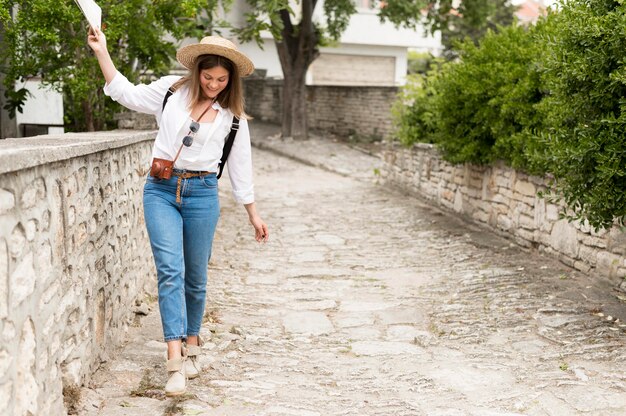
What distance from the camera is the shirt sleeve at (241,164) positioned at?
15.3 feet

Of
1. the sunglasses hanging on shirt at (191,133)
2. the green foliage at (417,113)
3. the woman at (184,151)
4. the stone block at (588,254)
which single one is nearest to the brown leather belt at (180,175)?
the woman at (184,151)

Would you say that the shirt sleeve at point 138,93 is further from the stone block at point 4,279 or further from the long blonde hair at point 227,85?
the stone block at point 4,279

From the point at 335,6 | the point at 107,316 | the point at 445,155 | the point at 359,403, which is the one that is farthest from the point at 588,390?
the point at 335,6

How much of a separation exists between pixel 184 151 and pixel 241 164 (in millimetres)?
424

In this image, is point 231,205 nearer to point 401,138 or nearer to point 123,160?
point 401,138

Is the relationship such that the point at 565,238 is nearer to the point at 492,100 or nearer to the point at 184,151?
the point at 492,100

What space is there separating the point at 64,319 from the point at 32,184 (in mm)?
821

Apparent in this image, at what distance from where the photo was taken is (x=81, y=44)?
7.43 metres

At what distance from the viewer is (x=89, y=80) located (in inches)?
298

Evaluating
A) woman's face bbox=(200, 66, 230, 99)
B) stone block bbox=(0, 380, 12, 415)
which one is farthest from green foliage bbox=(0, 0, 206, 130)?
stone block bbox=(0, 380, 12, 415)

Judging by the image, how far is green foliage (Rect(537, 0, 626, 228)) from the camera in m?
5.68

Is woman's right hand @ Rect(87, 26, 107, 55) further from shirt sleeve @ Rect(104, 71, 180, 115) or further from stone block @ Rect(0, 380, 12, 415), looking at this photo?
stone block @ Rect(0, 380, 12, 415)

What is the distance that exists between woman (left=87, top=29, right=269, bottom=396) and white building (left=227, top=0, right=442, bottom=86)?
25368 millimetres

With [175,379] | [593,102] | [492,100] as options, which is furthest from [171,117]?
[492,100]
